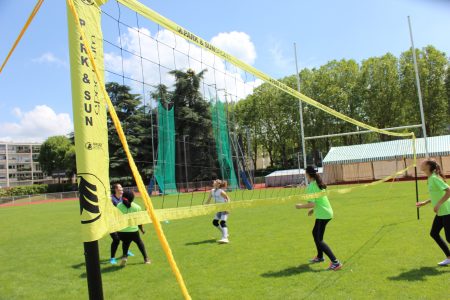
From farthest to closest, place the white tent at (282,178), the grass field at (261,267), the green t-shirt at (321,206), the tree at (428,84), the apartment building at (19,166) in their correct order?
the apartment building at (19,166) < the tree at (428,84) < the white tent at (282,178) < the green t-shirt at (321,206) < the grass field at (261,267)

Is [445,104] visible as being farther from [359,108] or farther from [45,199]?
[45,199]

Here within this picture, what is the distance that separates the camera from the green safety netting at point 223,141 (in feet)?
71.1

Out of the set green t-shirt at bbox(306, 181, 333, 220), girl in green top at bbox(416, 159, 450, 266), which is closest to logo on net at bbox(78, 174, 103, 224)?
green t-shirt at bbox(306, 181, 333, 220)

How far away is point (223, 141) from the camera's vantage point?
24.8 metres

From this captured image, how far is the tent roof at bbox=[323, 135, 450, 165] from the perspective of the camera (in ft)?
112

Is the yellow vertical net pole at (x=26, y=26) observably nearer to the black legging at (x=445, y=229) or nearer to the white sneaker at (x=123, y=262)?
the white sneaker at (x=123, y=262)

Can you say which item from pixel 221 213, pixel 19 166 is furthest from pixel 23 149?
pixel 221 213

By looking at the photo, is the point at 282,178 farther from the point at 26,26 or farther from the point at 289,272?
the point at 26,26

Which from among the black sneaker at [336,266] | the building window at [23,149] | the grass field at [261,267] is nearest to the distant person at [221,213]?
the grass field at [261,267]

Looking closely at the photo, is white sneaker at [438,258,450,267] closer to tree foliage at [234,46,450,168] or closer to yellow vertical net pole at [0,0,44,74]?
yellow vertical net pole at [0,0,44,74]

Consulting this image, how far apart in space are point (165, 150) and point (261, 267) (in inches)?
624

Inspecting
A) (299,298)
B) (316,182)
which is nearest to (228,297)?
A: (299,298)

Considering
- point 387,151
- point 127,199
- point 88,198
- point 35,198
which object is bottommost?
point 35,198

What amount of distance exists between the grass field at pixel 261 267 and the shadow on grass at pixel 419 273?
0.01m
